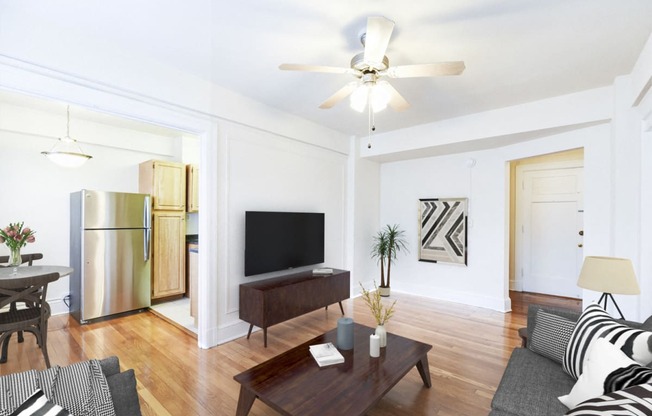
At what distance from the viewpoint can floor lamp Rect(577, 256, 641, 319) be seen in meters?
1.92

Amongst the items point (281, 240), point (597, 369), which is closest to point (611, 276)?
point (597, 369)

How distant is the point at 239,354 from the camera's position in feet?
9.69

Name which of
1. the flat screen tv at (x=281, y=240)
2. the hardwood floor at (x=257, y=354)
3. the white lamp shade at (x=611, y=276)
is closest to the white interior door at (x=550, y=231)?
the hardwood floor at (x=257, y=354)

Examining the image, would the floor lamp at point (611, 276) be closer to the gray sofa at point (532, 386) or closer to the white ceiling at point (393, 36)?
the gray sofa at point (532, 386)

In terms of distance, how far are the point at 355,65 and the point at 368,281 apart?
3.90 meters

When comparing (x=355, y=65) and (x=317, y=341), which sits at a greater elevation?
(x=355, y=65)

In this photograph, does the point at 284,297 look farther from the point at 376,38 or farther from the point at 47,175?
the point at 47,175

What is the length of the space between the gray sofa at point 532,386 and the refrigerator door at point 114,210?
14.3ft

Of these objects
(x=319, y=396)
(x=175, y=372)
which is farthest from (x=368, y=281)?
(x=319, y=396)

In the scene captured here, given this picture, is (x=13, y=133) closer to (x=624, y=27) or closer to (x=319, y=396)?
(x=319, y=396)

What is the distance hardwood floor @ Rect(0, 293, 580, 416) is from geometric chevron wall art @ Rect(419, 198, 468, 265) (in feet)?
2.61

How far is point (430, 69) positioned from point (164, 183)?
4010 mm

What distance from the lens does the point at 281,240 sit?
3.78 metres

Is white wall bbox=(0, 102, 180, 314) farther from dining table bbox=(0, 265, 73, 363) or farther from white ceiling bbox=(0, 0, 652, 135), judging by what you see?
white ceiling bbox=(0, 0, 652, 135)
